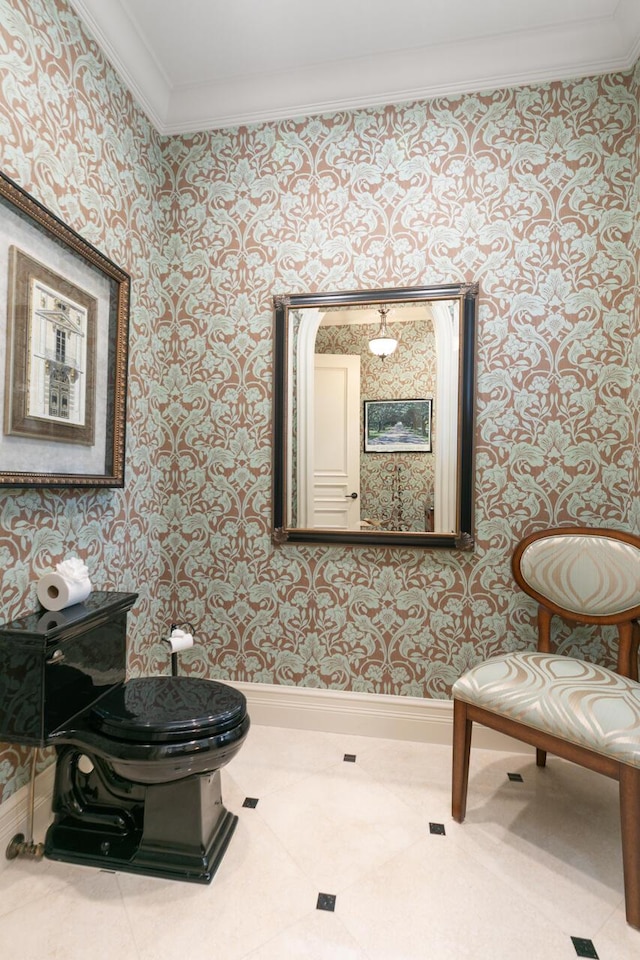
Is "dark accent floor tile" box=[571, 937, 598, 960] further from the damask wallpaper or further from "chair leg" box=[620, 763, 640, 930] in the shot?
the damask wallpaper

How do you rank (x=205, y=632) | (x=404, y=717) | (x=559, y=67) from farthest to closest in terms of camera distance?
1. (x=205, y=632)
2. (x=404, y=717)
3. (x=559, y=67)

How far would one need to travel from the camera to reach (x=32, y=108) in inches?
60.6

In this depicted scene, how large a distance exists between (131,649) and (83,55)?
230cm

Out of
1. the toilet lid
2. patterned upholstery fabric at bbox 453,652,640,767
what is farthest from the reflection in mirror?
the toilet lid

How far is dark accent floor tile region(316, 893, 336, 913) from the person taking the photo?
1.31 metres

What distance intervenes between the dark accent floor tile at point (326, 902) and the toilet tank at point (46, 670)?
87 cm

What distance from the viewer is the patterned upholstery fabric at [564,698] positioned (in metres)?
1.34

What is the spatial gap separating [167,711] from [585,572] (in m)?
1.53

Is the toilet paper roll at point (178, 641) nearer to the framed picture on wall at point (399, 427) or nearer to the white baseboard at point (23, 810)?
the white baseboard at point (23, 810)

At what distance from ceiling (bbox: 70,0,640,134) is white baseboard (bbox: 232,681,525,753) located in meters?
2.63

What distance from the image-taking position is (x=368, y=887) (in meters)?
1.38

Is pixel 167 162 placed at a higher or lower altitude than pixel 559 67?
lower

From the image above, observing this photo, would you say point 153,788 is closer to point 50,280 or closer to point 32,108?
point 50,280

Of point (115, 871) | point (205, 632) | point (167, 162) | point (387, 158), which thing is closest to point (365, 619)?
point (205, 632)
